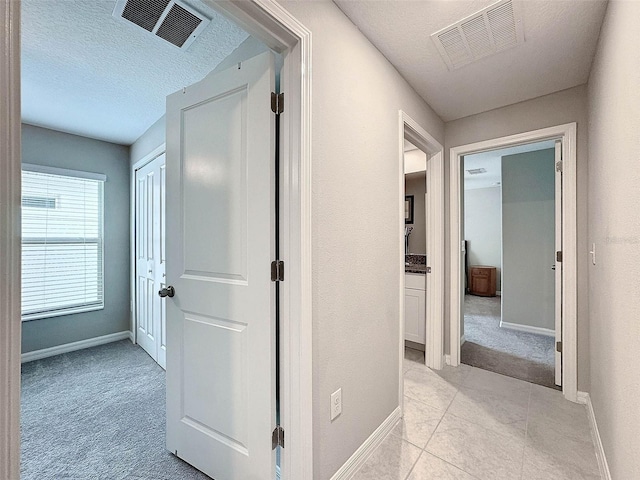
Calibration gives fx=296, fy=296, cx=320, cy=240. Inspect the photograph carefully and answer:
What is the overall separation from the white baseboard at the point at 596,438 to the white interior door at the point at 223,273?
1.64 m

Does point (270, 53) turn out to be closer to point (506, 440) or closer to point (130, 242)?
point (506, 440)

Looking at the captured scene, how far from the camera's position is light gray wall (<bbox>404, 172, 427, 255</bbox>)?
4.23 metres

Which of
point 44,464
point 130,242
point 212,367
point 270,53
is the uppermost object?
point 270,53

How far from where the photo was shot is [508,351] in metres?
3.17

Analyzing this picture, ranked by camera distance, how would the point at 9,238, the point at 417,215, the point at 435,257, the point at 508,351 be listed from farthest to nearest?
the point at 417,215, the point at 508,351, the point at 435,257, the point at 9,238

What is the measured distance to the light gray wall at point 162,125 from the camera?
1646 millimetres

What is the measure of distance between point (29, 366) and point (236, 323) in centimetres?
300

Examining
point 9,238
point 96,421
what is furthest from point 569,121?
point 96,421

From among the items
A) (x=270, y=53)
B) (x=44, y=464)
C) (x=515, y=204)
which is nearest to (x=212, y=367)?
(x=44, y=464)

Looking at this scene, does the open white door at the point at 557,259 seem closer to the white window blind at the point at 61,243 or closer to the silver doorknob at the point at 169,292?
the silver doorknob at the point at 169,292

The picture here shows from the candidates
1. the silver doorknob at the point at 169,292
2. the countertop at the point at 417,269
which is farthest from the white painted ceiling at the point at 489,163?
the silver doorknob at the point at 169,292

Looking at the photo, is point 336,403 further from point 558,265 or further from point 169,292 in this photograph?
point 558,265

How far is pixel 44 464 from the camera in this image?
1632 mm

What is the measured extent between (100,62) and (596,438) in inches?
154
